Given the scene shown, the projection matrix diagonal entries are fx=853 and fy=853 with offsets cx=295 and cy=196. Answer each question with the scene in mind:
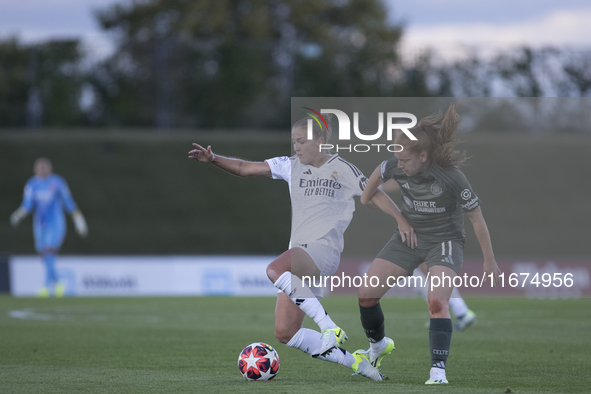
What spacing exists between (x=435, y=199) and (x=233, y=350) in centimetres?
338

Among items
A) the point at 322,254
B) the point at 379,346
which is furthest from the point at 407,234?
the point at 379,346

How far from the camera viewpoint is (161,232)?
22.9 m

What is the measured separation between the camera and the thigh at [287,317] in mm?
6605

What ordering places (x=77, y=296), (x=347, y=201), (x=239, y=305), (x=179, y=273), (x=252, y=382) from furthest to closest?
(x=179, y=273) → (x=77, y=296) → (x=239, y=305) → (x=347, y=201) → (x=252, y=382)

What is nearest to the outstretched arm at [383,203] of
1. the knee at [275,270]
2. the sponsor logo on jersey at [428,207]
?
the sponsor logo on jersey at [428,207]

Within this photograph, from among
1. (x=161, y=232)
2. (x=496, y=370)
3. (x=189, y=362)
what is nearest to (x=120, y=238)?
(x=161, y=232)

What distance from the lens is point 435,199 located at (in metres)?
6.55

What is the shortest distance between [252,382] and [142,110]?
58.6ft

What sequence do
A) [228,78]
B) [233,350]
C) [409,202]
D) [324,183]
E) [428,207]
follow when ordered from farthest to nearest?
[228,78], [233,350], [324,183], [409,202], [428,207]

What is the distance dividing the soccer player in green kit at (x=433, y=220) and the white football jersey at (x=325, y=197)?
0.19m

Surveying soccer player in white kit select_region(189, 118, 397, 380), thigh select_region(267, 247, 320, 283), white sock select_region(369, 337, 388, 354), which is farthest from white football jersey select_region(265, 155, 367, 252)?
white sock select_region(369, 337, 388, 354)

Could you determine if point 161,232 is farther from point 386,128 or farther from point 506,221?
point 386,128

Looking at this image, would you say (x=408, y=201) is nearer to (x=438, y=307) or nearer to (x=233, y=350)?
(x=438, y=307)

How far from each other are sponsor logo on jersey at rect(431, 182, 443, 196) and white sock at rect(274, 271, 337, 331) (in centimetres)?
122
